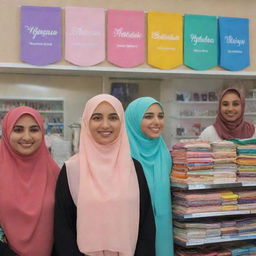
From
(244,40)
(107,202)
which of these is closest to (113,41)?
(244,40)

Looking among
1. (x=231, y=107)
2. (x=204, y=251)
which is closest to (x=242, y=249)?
(x=204, y=251)

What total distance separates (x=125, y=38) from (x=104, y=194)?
2468mm

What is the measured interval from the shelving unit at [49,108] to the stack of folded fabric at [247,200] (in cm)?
235

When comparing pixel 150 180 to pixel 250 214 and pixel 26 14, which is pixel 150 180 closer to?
pixel 250 214

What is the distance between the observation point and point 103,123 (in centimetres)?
227

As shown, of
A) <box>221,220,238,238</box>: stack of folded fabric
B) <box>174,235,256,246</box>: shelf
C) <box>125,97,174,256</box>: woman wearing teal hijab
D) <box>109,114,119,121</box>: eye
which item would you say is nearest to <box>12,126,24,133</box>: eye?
<box>109,114,119,121</box>: eye

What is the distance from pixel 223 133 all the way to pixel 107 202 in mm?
1565

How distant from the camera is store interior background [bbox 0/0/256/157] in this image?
4.05 m

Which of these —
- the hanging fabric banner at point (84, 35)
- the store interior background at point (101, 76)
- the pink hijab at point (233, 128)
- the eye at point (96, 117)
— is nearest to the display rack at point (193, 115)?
the store interior background at point (101, 76)

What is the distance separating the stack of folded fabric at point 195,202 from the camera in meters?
2.60

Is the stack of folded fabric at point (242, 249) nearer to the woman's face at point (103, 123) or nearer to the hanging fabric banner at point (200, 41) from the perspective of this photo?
the woman's face at point (103, 123)

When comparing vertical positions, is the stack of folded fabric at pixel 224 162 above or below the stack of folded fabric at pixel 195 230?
above

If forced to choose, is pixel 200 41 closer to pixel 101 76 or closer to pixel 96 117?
pixel 101 76

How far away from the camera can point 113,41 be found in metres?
4.25
